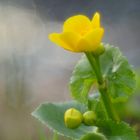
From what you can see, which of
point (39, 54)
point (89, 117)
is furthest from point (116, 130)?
point (39, 54)

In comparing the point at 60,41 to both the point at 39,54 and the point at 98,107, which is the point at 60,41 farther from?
the point at 39,54

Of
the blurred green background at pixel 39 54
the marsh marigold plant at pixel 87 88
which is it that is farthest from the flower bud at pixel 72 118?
the blurred green background at pixel 39 54

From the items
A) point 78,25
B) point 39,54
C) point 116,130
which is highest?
point 39,54

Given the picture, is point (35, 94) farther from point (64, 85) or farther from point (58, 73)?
point (58, 73)

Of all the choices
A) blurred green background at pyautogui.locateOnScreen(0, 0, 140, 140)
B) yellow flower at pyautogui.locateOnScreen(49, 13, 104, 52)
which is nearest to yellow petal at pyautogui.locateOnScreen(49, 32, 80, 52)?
yellow flower at pyautogui.locateOnScreen(49, 13, 104, 52)

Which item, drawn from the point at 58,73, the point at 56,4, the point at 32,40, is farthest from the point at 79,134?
the point at 56,4

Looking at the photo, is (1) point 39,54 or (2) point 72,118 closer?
(2) point 72,118
